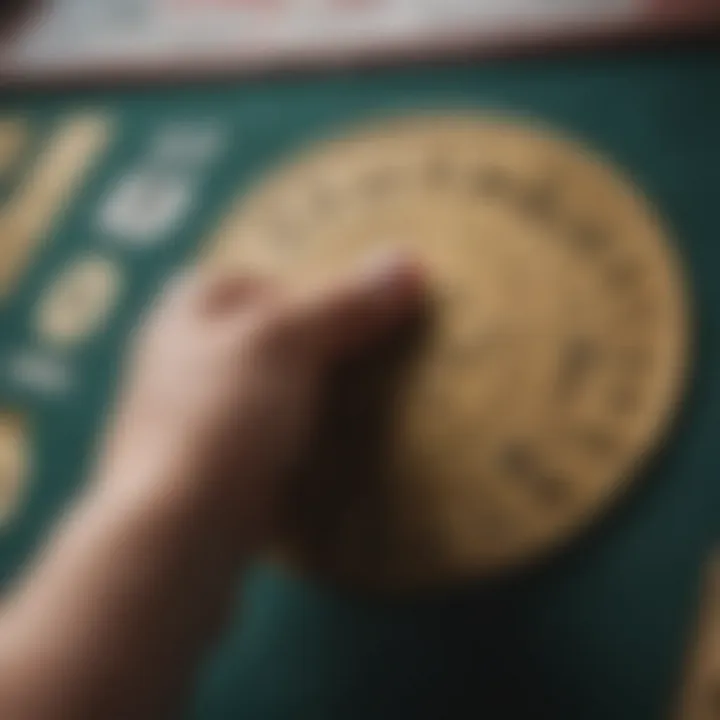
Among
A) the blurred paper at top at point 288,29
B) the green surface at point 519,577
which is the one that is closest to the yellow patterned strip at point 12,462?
the green surface at point 519,577

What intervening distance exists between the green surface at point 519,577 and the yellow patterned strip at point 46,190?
0.08 feet

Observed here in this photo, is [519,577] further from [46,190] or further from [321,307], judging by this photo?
[46,190]

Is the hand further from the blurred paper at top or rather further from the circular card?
the blurred paper at top

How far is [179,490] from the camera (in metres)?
0.52

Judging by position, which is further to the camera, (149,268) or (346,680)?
(149,268)

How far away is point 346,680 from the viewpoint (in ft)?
1.81

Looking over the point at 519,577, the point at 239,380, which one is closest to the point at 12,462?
the point at 239,380

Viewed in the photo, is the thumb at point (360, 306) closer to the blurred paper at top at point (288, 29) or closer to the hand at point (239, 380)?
the hand at point (239, 380)

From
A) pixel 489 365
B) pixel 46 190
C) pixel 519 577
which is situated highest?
pixel 46 190

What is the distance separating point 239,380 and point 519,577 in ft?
0.50

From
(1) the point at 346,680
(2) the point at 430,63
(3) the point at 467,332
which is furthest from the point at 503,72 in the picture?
(1) the point at 346,680

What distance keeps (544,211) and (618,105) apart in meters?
0.08

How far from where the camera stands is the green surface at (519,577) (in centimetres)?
53

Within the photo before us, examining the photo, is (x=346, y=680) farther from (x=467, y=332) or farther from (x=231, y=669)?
(x=467, y=332)
